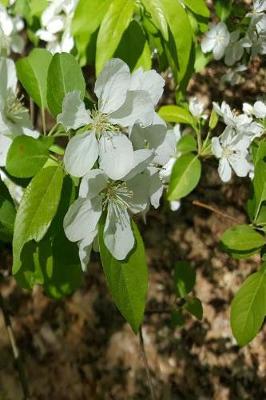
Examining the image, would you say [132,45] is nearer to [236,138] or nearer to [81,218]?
[236,138]

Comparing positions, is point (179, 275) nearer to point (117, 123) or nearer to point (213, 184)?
point (117, 123)

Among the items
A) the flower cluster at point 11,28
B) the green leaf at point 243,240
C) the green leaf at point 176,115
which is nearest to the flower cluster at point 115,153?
the green leaf at point 243,240

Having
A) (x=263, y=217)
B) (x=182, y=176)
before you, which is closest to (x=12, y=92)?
(x=263, y=217)

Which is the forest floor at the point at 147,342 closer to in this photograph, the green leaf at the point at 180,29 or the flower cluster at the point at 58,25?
the flower cluster at the point at 58,25

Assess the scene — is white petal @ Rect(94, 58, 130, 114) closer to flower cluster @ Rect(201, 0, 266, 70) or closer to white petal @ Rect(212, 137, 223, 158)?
white petal @ Rect(212, 137, 223, 158)

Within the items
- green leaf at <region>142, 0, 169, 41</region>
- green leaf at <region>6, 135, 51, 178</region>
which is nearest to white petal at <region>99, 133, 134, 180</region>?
green leaf at <region>6, 135, 51, 178</region>

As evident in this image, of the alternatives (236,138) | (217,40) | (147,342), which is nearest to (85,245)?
(236,138)

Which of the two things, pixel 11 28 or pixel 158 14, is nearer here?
pixel 158 14
